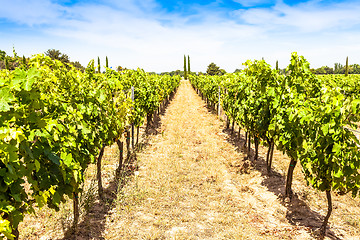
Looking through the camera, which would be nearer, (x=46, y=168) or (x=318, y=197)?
(x=46, y=168)

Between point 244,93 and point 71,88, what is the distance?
17.3 ft

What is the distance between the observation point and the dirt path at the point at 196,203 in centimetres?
449

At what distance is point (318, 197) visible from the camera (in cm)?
570

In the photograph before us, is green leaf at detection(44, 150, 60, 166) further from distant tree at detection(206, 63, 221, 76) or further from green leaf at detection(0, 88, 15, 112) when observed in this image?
distant tree at detection(206, 63, 221, 76)

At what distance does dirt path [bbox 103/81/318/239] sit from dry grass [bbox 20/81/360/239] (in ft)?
0.06

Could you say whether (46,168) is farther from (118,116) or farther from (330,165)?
(330,165)

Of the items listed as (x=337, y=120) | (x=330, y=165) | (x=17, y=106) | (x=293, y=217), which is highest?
(x=17, y=106)

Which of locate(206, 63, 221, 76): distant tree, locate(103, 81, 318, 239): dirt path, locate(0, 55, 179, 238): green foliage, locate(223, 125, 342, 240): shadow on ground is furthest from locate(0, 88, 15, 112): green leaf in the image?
locate(206, 63, 221, 76): distant tree

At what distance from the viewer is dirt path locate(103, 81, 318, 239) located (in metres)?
4.49

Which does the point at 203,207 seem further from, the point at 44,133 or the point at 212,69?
Answer: the point at 212,69

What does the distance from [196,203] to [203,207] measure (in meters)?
0.21

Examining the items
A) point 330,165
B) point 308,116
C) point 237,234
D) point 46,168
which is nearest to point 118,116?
point 46,168

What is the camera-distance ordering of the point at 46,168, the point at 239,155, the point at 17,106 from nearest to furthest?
the point at 17,106
the point at 46,168
the point at 239,155

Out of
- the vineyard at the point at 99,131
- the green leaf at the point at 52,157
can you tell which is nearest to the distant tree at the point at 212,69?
the vineyard at the point at 99,131
